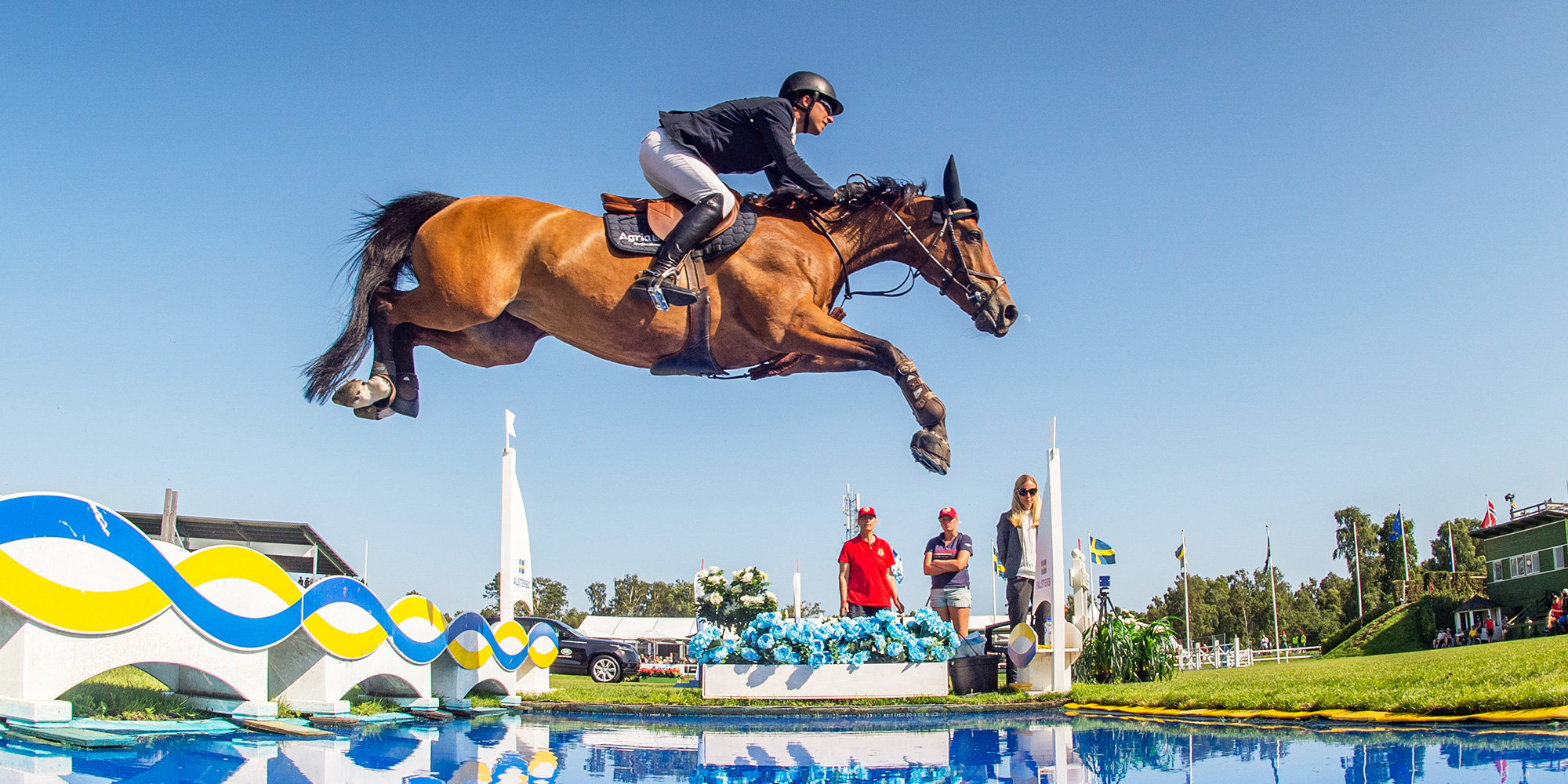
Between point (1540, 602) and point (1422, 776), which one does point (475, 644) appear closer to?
point (1422, 776)

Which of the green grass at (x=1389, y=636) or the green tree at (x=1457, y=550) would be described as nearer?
the green grass at (x=1389, y=636)

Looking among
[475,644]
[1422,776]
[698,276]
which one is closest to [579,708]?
[475,644]

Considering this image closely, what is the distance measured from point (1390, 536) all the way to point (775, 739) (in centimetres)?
5564

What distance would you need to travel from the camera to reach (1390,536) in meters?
51.3

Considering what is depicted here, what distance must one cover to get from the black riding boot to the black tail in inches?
56.2

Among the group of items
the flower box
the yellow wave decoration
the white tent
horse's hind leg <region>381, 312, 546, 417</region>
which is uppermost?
horse's hind leg <region>381, 312, 546, 417</region>

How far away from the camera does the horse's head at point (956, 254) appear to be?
5.42 m

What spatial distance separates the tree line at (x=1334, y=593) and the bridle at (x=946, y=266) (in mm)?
56135

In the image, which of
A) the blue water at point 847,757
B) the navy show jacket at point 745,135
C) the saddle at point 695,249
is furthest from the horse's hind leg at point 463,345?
the blue water at point 847,757

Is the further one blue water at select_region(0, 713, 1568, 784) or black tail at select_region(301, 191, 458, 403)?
black tail at select_region(301, 191, 458, 403)

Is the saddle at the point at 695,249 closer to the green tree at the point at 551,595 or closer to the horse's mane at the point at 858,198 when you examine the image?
the horse's mane at the point at 858,198

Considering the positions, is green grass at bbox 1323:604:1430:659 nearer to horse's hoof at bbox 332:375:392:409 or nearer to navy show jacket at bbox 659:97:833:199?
navy show jacket at bbox 659:97:833:199

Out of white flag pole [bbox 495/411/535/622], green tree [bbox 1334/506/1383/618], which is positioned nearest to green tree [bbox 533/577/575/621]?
white flag pole [bbox 495/411/535/622]

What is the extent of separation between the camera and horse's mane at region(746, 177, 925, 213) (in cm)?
538
